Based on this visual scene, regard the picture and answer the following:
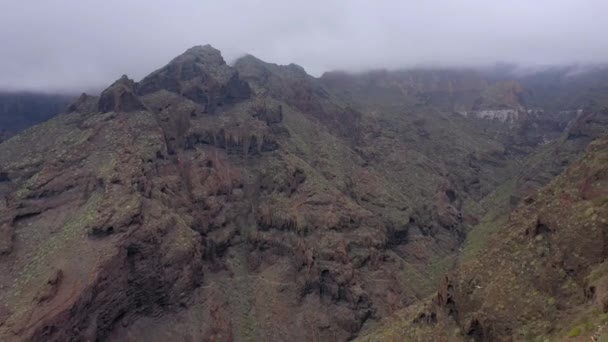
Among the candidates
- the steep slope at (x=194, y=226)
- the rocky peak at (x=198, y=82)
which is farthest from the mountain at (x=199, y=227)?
Result: the rocky peak at (x=198, y=82)

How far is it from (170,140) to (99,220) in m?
43.3

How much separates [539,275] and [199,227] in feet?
326

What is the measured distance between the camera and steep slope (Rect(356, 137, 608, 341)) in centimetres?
6038

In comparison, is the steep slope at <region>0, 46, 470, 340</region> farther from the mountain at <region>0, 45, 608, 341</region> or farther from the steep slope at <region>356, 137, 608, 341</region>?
the steep slope at <region>356, 137, 608, 341</region>

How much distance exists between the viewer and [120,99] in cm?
15375

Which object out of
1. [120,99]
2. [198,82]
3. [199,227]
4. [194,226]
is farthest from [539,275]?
[198,82]

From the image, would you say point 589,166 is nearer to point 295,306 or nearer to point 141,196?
point 295,306

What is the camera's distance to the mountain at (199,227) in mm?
117062

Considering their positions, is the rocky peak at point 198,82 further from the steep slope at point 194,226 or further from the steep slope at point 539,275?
the steep slope at point 539,275

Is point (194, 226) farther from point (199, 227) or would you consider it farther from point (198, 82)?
point (198, 82)

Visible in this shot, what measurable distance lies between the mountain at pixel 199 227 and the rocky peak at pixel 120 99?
1.28 feet

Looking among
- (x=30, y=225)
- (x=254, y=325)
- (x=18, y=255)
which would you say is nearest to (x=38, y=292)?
(x=18, y=255)

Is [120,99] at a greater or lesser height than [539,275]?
greater

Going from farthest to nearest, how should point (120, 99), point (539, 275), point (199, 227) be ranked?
1. point (120, 99)
2. point (199, 227)
3. point (539, 275)
